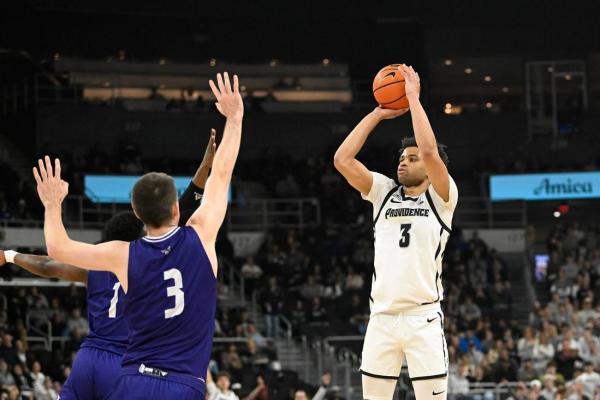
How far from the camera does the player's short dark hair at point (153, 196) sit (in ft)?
19.7

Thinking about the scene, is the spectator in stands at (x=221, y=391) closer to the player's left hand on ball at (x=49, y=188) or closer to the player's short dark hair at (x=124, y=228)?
the player's short dark hair at (x=124, y=228)

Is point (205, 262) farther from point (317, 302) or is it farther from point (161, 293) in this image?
point (317, 302)

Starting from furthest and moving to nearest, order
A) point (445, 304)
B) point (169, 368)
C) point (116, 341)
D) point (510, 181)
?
point (510, 181), point (445, 304), point (116, 341), point (169, 368)

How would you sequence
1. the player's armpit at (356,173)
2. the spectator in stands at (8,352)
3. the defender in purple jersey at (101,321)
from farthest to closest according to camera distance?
the spectator in stands at (8,352) < the player's armpit at (356,173) < the defender in purple jersey at (101,321)

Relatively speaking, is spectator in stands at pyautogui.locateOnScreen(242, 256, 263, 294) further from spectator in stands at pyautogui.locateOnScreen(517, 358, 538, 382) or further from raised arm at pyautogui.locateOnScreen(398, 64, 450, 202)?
raised arm at pyautogui.locateOnScreen(398, 64, 450, 202)

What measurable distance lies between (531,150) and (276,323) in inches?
598

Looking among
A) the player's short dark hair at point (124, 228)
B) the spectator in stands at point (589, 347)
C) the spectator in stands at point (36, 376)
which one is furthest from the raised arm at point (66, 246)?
the spectator in stands at point (589, 347)

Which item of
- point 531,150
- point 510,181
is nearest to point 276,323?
point 510,181

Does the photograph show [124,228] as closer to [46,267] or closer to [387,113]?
[46,267]

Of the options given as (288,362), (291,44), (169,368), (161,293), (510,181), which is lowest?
(288,362)

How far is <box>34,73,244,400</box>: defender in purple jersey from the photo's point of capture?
6082 millimetres

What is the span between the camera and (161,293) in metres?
6.12

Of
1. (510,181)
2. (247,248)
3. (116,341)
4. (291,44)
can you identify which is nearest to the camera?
(116,341)

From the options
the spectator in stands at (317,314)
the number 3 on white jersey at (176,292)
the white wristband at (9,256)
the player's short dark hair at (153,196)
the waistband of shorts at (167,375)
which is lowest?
the spectator in stands at (317,314)
